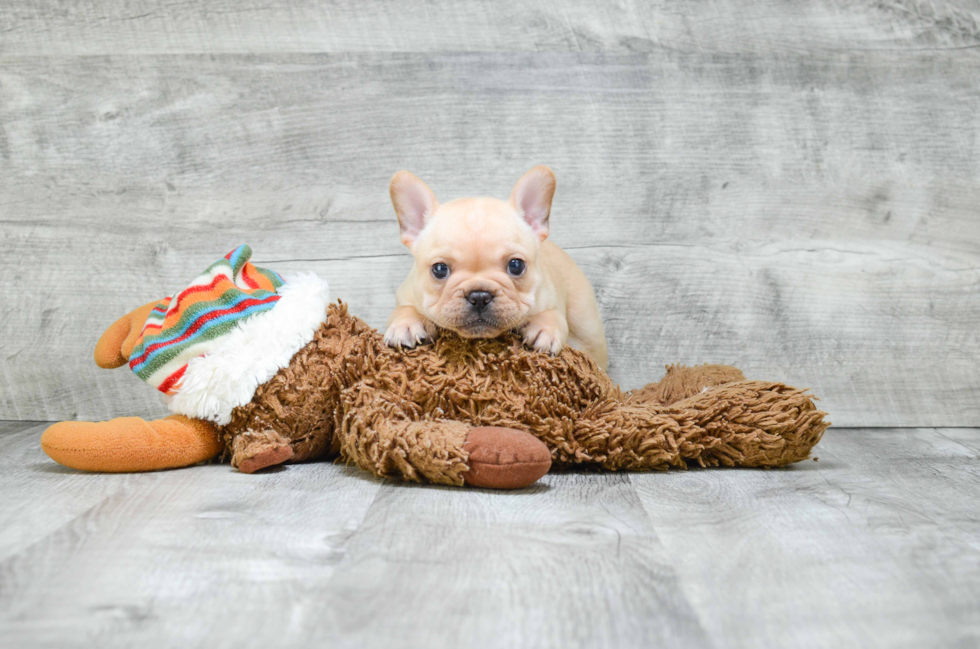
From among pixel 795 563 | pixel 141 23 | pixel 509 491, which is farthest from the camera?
pixel 141 23

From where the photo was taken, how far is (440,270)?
1.62 meters

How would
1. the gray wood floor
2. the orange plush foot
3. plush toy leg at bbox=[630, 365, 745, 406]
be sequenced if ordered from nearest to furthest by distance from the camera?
1. the gray wood floor
2. the orange plush foot
3. plush toy leg at bbox=[630, 365, 745, 406]

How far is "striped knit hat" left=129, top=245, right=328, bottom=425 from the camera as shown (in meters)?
Result: 1.54

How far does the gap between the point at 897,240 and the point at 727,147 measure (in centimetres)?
57

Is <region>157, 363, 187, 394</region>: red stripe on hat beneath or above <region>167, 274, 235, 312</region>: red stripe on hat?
beneath

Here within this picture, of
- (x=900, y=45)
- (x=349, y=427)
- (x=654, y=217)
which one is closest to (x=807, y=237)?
(x=654, y=217)

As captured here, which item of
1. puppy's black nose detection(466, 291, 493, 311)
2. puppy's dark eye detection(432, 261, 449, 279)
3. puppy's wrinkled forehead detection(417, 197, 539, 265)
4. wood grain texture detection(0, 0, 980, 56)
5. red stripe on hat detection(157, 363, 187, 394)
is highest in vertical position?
wood grain texture detection(0, 0, 980, 56)

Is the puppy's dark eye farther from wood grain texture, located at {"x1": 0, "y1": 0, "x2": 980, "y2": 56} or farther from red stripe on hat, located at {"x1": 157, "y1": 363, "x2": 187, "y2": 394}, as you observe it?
wood grain texture, located at {"x1": 0, "y1": 0, "x2": 980, "y2": 56}

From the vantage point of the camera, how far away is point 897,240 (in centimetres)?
223

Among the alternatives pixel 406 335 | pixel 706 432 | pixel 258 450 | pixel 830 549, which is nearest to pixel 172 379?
pixel 258 450

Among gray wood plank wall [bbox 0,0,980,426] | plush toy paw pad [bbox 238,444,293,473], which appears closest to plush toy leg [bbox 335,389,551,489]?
plush toy paw pad [bbox 238,444,293,473]

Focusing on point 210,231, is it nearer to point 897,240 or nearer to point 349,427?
point 349,427

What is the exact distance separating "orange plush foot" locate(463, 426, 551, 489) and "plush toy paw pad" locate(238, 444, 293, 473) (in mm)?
414

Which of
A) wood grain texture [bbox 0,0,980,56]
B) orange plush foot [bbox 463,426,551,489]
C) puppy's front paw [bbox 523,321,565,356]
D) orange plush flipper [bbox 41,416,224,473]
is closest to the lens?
orange plush foot [bbox 463,426,551,489]
